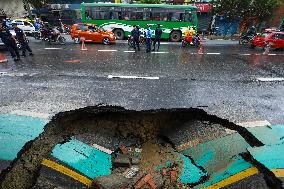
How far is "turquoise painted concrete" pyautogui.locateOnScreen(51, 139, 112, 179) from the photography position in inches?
160

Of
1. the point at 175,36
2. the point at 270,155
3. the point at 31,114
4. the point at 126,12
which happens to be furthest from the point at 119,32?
the point at 270,155

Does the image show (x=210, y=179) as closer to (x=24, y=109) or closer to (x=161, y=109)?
(x=161, y=109)

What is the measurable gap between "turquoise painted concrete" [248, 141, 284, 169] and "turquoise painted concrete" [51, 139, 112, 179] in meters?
2.38

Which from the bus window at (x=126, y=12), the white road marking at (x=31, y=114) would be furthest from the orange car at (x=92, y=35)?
the white road marking at (x=31, y=114)

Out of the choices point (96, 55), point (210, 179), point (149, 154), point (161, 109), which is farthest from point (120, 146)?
point (96, 55)

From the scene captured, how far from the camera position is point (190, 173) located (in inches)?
172

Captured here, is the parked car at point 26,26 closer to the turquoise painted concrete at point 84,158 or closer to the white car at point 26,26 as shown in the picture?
the white car at point 26,26

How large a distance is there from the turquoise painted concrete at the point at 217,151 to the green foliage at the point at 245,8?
2101 centimetres

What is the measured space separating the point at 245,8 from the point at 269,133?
21876 millimetres

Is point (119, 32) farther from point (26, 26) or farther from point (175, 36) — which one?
point (26, 26)

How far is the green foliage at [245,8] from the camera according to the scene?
2267 cm

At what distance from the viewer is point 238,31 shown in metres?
27.3

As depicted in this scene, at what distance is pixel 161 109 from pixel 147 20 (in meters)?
16.3

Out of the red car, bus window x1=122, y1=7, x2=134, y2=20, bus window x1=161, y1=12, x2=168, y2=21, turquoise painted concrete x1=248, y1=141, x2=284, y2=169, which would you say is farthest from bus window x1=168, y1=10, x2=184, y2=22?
turquoise painted concrete x1=248, y1=141, x2=284, y2=169
